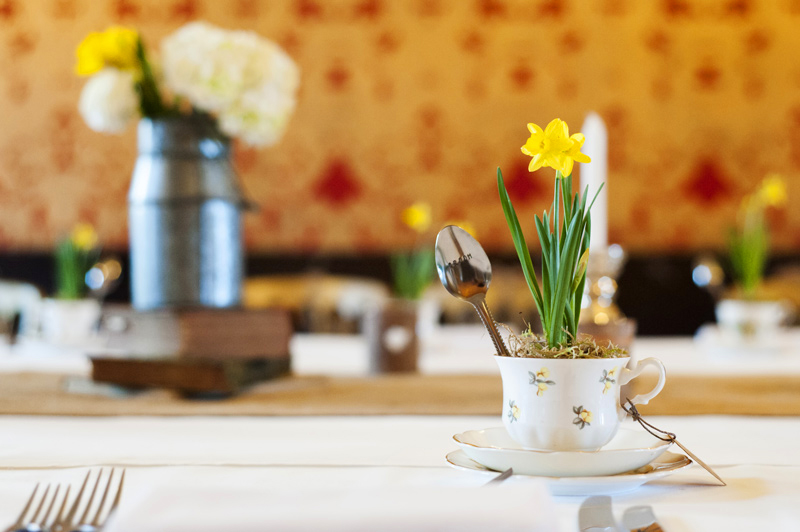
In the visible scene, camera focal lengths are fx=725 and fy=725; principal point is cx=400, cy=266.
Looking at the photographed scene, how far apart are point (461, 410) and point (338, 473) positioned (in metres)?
0.29

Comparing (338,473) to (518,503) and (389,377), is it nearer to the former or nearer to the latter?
(518,503)

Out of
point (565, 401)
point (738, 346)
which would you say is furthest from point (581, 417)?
point (738, 346)

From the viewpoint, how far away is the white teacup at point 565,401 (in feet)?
1.51

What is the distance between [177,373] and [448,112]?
8.54 ft

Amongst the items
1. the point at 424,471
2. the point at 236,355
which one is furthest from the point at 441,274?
the point at 236,355

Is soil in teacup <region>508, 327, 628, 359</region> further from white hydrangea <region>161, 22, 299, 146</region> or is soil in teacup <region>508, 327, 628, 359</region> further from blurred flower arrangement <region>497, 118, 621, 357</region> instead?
white hydrangea <region>161, 22, 299, 146</region>

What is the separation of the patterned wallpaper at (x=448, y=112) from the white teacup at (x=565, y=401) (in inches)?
108

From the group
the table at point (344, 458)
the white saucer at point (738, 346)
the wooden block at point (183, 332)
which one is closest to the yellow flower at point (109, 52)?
the wooden block at point (183, 332)

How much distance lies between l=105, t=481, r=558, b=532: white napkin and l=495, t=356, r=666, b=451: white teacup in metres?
0.13

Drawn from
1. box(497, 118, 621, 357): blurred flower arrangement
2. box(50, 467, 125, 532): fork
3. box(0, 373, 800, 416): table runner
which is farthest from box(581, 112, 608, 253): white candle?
box(50, 467, 125, 532): fork

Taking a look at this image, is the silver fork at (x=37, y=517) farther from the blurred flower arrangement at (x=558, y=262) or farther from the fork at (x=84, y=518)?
the blurred flower arrangement at (x=558, y=262)

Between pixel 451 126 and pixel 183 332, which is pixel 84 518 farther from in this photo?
pixel 451 126

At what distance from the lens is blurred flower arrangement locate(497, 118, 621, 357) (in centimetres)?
46

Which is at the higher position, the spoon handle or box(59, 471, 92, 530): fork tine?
the spoon handle
